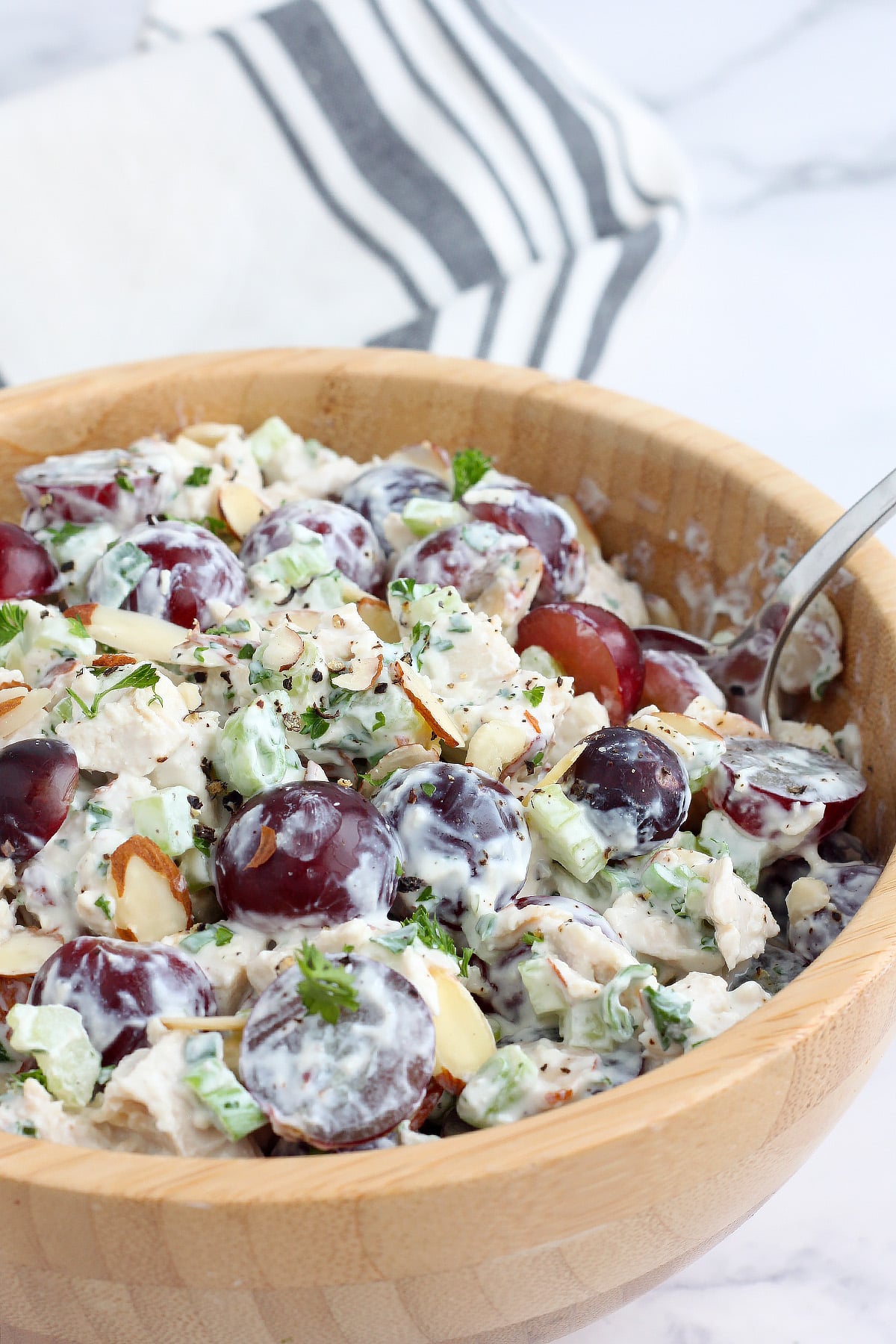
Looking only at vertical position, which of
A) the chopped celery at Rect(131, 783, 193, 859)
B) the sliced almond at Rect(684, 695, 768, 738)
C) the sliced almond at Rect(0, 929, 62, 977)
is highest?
the sliced almond at Rect(684, 695, 768, 738)

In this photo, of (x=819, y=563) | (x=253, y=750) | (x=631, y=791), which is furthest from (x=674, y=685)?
(x=253, y=750)

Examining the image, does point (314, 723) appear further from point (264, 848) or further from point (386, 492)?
point (386, 492)

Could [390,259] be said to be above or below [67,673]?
above

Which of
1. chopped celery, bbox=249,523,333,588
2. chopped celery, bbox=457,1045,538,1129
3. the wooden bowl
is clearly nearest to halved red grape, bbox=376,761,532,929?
chopped celery, bbox=457,1045,538,1129

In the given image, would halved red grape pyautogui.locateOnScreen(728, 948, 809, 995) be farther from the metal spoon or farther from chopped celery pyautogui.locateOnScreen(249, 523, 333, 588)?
chopped celery pyautogui.locateOnScreen(249, 523, 333, 588)

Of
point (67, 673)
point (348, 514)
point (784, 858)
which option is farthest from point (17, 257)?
point (784, 858)

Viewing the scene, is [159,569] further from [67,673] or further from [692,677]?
[692,677]
